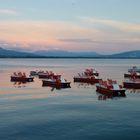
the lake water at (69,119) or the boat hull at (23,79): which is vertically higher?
the boat hull at (23,79)

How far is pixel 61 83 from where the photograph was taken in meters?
82.9

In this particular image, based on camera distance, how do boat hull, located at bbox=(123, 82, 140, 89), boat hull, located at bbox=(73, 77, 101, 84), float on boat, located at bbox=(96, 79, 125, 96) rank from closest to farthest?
1. float on boat, located at bbox=(96, 79, 125, 96)
2. boat hull, located at bbox=(123, 82, 140, 89)
3. boat hull, located at bbox=(73, 77, 101, 84)

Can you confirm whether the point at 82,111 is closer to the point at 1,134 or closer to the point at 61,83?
the point at 1,134

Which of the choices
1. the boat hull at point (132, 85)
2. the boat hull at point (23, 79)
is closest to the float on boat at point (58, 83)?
the boat hull at point (132, 85)

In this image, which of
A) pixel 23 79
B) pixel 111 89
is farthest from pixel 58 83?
pixel 23 79

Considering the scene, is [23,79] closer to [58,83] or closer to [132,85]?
[58,83]

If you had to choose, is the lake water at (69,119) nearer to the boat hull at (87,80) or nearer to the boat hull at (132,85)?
the boat hull at (132,85)

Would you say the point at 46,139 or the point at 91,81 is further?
the point at 91,81

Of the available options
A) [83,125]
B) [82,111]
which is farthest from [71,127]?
[82,111]

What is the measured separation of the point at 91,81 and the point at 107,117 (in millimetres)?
60260

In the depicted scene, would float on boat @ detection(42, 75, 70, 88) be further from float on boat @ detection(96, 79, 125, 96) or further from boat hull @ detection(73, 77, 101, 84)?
boat hull @ detection(73, 77, 101, 84)

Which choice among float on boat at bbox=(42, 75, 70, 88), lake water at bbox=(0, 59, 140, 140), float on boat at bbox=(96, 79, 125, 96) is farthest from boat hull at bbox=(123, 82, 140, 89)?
lake water at bbox=(0, 59, 140, 140)

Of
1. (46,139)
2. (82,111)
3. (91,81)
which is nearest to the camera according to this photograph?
(46,139)

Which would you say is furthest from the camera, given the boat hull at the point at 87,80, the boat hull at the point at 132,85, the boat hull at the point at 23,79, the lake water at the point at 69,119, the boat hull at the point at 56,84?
the boat hull at the point at 23,79
